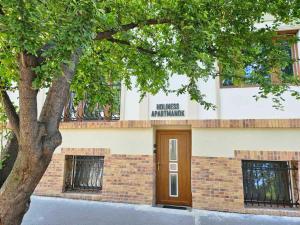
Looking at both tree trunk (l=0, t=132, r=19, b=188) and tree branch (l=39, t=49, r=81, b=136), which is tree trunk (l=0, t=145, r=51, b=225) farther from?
tree trunk (l=0, t=132, r=19, b=188)

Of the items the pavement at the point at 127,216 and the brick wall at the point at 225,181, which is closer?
the pavement at the point at 127,216

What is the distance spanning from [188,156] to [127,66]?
314 cm

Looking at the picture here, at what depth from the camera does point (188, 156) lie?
6.52m

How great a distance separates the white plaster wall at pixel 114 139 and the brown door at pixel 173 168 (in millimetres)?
432

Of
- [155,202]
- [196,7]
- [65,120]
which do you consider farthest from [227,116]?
[65,120]

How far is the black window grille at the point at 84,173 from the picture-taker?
22.9 feet

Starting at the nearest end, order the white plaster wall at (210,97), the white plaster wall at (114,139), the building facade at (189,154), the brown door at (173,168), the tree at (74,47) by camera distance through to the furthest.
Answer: the tree at (74,47)
the building facade at (189,154)
the white plaster wall at (210,97)
the brown door at (173,168)
the white plaster wall at (114,139)

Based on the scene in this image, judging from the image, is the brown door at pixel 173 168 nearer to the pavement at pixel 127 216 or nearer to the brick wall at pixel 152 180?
the brick wall at pixel 152 180

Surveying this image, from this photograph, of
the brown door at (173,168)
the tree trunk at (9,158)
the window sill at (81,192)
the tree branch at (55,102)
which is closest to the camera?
the tree branch at (55,102)

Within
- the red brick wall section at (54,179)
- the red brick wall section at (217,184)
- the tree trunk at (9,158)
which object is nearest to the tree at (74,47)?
the tree trunk at (9,158)

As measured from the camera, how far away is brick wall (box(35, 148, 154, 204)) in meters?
6.29

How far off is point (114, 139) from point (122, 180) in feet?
3.74

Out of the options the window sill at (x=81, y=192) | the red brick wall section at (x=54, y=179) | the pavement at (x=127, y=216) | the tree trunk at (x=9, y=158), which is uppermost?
the tree trunk at (x=9, y=158)

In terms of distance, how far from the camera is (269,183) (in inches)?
235
